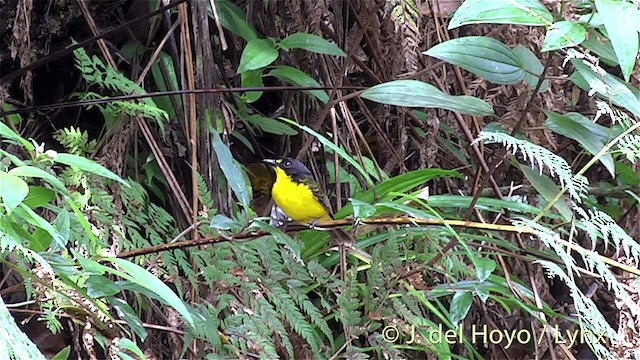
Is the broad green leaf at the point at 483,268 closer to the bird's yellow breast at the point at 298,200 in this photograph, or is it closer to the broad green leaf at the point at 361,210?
the broad green leaf at the point at 361,210

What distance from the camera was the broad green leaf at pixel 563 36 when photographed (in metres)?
1.22

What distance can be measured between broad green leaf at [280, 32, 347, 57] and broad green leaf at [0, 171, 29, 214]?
3.81ft

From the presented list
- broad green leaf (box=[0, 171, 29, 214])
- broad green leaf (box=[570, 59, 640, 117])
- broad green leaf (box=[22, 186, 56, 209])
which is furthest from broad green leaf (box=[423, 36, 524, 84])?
broad green leaf (box=[0, 171, 29, 214])

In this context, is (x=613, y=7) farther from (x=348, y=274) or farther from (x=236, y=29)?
(x=236, y=29)

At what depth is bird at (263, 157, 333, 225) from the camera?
1.98 m

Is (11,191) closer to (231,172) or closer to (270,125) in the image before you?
(231,172)

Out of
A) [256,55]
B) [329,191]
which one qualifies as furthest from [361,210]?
[329,191]

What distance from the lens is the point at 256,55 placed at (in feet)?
6.35

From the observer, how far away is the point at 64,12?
80.5 inches

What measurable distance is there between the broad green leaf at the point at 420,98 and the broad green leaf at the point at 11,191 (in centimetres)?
83

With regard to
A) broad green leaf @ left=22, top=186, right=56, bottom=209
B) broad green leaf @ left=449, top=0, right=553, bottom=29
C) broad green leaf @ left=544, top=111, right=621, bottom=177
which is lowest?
broad green leaf @ left=544, top=111, right=621, bottom=177

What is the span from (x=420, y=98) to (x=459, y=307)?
465 millimetres

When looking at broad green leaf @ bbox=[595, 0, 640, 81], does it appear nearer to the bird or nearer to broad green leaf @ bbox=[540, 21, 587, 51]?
broad green leaf @ bbox=[540, 21, 587, 51]

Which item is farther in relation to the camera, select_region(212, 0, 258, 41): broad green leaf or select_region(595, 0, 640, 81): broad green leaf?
select_region(212, 0, 258, 41): broad green leaf
